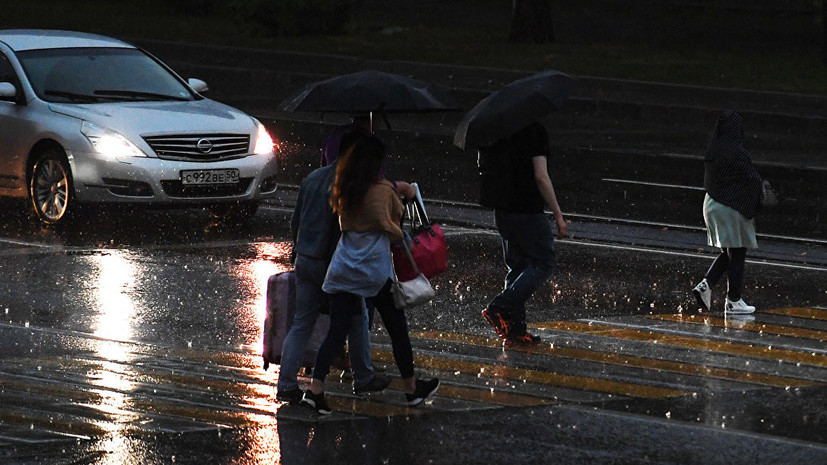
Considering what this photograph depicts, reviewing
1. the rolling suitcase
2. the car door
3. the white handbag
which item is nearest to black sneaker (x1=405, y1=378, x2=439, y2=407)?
the white handbag

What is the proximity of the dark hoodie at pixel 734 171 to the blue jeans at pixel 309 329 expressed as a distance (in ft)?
10.6

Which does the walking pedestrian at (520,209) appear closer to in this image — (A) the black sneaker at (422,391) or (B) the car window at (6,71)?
(A) the black sneaker at (422,391)

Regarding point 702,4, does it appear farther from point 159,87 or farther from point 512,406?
point 512,406

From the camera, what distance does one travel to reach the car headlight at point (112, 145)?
45.3ft

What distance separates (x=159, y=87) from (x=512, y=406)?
7.68 metres

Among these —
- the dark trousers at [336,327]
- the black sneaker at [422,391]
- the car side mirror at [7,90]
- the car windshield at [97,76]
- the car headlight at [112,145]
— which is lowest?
the car headlight at [112,145]

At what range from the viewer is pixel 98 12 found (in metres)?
34.6

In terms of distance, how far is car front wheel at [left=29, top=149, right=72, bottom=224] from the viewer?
1402 cm

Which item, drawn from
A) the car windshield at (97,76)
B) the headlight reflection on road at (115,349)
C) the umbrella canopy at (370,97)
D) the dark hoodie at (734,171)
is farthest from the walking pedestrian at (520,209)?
the car windshield at (97,76)

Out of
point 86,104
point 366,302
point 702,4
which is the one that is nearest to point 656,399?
point 366,302

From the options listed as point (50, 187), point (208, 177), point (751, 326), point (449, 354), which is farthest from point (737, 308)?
point (50, 187)

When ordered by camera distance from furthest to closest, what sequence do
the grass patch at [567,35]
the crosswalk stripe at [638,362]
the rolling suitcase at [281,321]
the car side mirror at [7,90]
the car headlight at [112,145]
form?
the grass patch at [567,35] → the car side mirror at [7,90] → the car headlight at [112,145] → the crosswalk stripe at [638,362] → the rolling suitcase at [281,321]

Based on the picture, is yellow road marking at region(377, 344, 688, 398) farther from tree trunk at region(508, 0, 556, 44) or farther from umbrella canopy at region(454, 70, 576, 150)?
tree trunk at region(508, 0, 556, 44)

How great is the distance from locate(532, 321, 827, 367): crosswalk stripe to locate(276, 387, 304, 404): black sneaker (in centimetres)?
250
